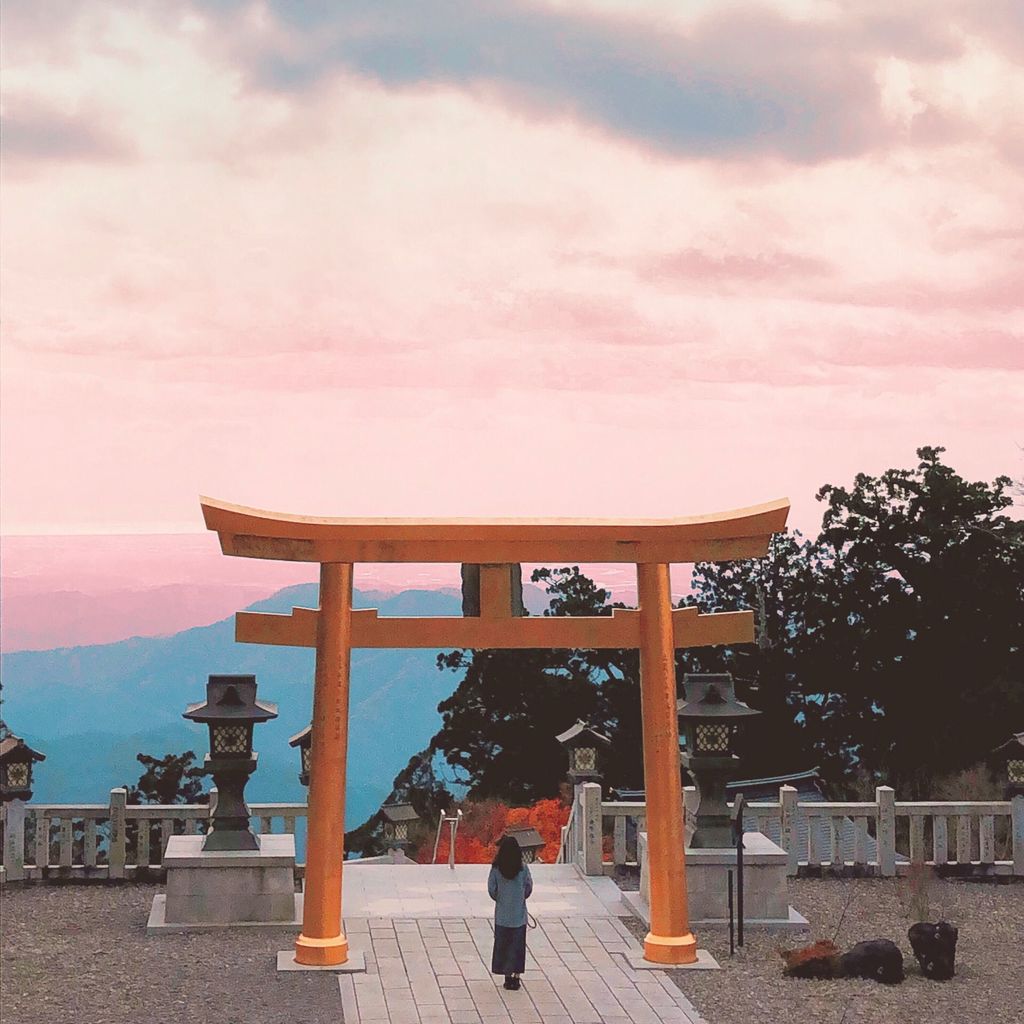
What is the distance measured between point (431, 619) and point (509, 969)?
3.06 metres

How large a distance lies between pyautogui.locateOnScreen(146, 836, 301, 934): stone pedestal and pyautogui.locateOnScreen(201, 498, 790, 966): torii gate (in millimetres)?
1783

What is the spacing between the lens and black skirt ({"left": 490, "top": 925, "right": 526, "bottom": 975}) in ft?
41.0

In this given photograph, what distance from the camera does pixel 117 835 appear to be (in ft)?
57.3

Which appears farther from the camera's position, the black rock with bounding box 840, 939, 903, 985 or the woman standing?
the black rock with bounding box 840, 939, 903, 985

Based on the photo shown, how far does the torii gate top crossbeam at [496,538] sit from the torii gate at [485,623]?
0.01 meters

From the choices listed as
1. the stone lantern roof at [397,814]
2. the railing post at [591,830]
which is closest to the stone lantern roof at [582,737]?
the railing post at [591,830]

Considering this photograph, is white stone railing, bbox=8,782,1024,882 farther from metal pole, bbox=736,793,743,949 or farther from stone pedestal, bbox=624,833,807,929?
metal pole, bbox=736,793,743,949

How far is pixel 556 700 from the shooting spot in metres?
37.1

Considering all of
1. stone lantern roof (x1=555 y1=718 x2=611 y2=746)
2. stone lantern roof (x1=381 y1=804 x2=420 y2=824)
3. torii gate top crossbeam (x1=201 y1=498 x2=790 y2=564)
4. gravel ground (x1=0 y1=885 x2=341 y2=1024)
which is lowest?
gravel ground (x1=0 y1=885 x2=341 y2=1024)

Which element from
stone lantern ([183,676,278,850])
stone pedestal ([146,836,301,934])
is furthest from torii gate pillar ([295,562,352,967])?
stone lantern ([183,676,278,850])

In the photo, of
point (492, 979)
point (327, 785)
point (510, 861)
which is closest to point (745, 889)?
point (492, 979)

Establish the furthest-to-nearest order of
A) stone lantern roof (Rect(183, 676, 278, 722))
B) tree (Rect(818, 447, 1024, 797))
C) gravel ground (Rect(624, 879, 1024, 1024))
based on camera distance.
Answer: tree (Rect(818, 447, 1024, 797)), stone lantern roof (Rect(183, 676, 278, 722)), gravel ground (Rect(624, 879, 1024, 1024))

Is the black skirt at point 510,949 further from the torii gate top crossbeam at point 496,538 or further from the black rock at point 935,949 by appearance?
the black rock at point 935,949

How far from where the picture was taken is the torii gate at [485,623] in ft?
43.1
